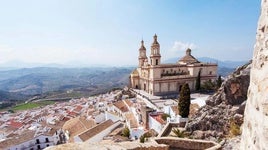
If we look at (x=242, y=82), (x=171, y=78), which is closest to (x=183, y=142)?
(x=242, y=82)

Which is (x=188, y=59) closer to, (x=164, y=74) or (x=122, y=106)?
(x=164, y=74)

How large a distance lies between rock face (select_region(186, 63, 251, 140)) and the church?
79.4 ft

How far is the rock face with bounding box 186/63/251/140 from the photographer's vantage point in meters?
15.1

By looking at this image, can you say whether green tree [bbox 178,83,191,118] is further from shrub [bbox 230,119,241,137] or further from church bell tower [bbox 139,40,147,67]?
church bell tower [bbox 139,40,147,67]

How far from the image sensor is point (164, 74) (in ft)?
145

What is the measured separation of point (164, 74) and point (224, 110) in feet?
92.3

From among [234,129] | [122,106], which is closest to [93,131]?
[122,106]

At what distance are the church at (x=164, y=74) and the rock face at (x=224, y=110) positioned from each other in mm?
24188

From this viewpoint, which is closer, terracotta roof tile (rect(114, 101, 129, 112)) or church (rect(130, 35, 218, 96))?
terracotta roof tile (rect(114, 101, 129, 112))

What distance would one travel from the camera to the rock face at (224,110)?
1506cm

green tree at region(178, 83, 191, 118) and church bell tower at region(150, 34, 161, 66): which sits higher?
church bell tower at region(150, 34, 161, 66)

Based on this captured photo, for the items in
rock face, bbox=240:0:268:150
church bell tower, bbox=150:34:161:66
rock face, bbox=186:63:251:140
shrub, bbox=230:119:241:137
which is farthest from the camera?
church bell tower, bbox=150:34:161:66

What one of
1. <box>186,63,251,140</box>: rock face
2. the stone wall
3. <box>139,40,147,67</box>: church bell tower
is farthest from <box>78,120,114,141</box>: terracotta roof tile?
<box>139,40,147,67</box>: church bell tower

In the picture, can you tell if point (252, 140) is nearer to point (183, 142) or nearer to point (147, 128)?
point (183, 142)
